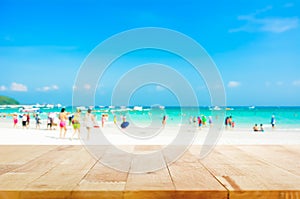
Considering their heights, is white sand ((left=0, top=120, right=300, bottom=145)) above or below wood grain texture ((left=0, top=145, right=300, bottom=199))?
below

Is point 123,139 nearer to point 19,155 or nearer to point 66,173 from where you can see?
point 19,155

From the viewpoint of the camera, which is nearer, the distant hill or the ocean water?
the ocean water

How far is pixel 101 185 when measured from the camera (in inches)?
174

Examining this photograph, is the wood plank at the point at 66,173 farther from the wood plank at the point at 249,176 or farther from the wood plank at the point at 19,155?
the wood plank at the point at 249,176

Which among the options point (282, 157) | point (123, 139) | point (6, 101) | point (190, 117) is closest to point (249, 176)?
point (282, 157)

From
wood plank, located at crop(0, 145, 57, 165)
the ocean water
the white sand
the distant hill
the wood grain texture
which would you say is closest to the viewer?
the wood grain texture

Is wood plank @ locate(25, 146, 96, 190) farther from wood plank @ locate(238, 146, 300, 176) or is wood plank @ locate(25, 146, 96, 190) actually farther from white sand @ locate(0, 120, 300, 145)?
white sand @ locate(0, 120, 300, 145)

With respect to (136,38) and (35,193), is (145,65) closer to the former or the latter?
(136,38)

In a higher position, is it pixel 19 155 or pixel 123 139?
pixel 19 155

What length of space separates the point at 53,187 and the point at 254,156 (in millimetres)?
5078

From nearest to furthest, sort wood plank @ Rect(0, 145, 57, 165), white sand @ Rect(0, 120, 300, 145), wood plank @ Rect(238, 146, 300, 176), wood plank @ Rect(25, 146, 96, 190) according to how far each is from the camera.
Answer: wood plank @ Rect(25, 146, 96, 190) < wood plank @ Rect(238, 146, 300, 176) < wood plank @ Rect(0, 145, 57, 165) < white sand @ Rect(0, 120, 300, 145)

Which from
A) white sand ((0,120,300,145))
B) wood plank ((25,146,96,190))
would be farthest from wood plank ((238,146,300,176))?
wood plank ((25,146,96,190))

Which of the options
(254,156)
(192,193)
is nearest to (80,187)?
(192,193)

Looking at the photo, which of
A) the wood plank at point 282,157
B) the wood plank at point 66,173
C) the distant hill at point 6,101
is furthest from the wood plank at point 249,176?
the distant hill at point 6,101
